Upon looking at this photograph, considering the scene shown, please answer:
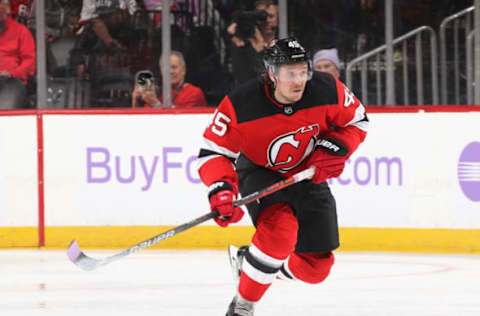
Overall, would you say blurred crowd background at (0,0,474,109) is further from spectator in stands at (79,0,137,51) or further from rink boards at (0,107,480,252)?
rink boards at (0,107,480,252)

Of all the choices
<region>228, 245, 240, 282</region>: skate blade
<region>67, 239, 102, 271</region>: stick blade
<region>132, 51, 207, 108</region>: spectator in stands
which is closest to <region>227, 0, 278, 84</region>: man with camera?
<region>132, 51, 207, 108</region>: spectator in stands

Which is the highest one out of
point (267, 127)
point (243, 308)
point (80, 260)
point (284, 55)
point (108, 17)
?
point (108, 17)

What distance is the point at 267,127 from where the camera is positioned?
342cm

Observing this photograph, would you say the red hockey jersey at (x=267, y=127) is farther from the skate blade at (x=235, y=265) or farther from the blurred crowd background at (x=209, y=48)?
the blurred crowd background at (x=209, y=48)

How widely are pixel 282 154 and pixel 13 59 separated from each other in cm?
327

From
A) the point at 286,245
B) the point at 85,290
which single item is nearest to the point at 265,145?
the point at 286,245

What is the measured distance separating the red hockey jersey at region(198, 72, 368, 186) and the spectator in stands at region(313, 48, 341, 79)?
249 cm

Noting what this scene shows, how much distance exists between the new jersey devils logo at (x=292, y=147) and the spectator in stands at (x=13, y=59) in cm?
312

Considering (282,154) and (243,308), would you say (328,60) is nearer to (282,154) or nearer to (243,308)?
(282,154)

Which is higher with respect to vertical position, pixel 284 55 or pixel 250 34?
pixel 250 34

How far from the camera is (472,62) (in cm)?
604

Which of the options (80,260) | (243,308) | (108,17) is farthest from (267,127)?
(108,17)

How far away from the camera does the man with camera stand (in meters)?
6.08

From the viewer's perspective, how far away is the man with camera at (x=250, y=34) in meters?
6.08
